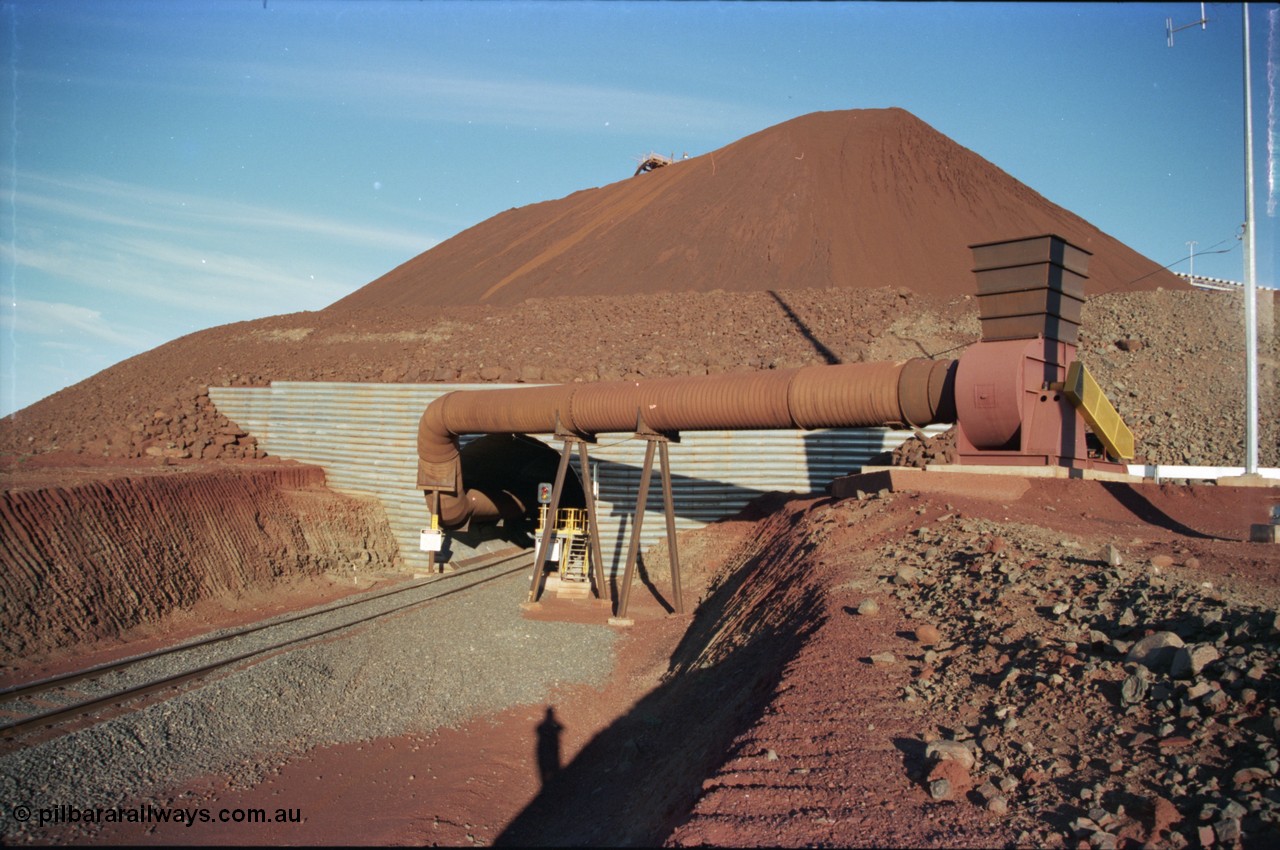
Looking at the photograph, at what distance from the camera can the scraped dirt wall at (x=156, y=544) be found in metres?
15.9

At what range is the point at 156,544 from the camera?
61.8 feet

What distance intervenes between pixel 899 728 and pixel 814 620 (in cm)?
306

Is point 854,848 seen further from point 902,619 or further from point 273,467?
point 273,467

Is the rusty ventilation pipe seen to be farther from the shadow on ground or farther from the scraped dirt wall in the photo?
the scraped dirt wall

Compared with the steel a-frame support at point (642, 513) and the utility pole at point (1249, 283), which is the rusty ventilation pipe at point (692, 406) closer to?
the steel a-frame support at point (642, 513)

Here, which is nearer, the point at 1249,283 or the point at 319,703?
the point at 319,703

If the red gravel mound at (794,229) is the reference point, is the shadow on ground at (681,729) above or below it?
below

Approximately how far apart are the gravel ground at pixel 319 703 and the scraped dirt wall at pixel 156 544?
504 centimetres

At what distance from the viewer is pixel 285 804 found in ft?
30.3

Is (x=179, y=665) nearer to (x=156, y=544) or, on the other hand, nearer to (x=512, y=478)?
(x=156, y=544)

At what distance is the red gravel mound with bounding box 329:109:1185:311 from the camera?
42938 millimetres

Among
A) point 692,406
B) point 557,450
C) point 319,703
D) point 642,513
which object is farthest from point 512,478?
point 319,703

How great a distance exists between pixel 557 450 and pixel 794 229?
29.1 metres

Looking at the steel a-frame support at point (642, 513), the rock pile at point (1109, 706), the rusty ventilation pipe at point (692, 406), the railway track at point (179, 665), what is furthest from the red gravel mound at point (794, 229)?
the rock pile at point (1109, 706)
